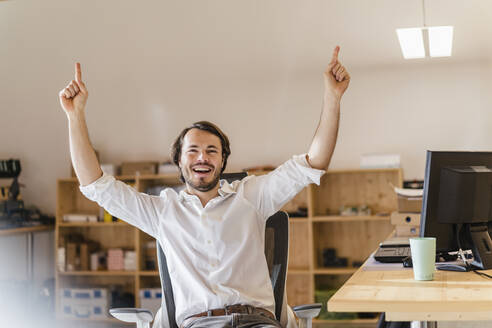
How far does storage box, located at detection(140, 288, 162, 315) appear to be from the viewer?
5590 millimetres

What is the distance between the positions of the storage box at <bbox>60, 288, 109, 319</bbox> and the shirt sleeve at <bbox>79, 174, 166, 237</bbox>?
3.72 metres

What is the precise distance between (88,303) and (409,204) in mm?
3650

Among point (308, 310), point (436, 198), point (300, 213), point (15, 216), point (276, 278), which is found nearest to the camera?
point (436, 198)

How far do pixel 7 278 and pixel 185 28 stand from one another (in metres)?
3.14

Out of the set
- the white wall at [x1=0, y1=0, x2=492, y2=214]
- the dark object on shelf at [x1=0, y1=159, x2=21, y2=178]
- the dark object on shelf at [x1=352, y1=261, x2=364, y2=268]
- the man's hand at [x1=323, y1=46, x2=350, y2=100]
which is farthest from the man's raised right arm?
the dark object on shelf at [x1=0, y1=159, x2=21, y2=178]

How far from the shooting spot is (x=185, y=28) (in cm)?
487

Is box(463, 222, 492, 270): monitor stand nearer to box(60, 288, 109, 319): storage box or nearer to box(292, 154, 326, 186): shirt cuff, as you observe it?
box(292, 154, 326, 186): shirt cuff

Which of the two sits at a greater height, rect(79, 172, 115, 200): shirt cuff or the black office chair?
rect(79, 172, 115, 200): shirt cuff

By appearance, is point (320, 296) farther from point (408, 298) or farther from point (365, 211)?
point (408, 298)

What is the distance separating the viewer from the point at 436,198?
201 centimetres

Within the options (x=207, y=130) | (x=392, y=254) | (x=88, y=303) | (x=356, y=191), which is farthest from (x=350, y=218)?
(x=207, y=130)

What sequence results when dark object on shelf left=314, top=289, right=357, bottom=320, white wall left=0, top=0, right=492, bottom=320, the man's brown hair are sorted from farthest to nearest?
dark object on shelf left=314, top=289, right=357, bottom=320
white wall left=0, top=0, right=492, bottom=320
the man's brown hair

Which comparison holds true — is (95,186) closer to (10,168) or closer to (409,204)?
(409,204)

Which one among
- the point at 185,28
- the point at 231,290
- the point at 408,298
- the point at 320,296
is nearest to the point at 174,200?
the point at 231,290
